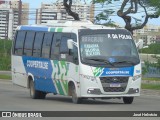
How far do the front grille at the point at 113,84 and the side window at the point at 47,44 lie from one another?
401cm

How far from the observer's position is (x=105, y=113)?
61.2ft

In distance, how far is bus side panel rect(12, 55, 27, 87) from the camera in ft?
94.4

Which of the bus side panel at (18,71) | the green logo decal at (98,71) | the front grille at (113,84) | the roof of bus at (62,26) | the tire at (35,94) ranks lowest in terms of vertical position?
the tire at (35,94)

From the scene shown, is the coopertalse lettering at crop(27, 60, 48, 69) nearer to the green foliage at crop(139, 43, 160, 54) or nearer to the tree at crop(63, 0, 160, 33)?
the tree at crop(63, 0, 160, 33)

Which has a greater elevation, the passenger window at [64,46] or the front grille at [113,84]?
the passenger window at [64,46]

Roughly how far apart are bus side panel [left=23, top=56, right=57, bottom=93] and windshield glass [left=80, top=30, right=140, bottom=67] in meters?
2.90

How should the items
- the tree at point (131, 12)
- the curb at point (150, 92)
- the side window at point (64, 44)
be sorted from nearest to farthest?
the side window at point (64, 44)
the curb at point (150, 92)
the tree at point (131, 12)

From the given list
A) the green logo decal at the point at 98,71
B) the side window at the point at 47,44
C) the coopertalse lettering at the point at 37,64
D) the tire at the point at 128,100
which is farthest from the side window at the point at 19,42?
the green logo decal at the point at 98,71

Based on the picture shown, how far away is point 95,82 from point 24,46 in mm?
6611

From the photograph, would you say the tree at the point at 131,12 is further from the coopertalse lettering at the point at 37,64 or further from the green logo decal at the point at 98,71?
the green logo decal at the point at 98,71

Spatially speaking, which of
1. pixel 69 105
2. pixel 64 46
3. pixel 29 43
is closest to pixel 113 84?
pixel 69 105

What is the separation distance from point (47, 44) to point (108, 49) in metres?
3.74

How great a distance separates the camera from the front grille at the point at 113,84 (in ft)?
76.1

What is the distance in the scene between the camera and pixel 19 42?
1162 inches
